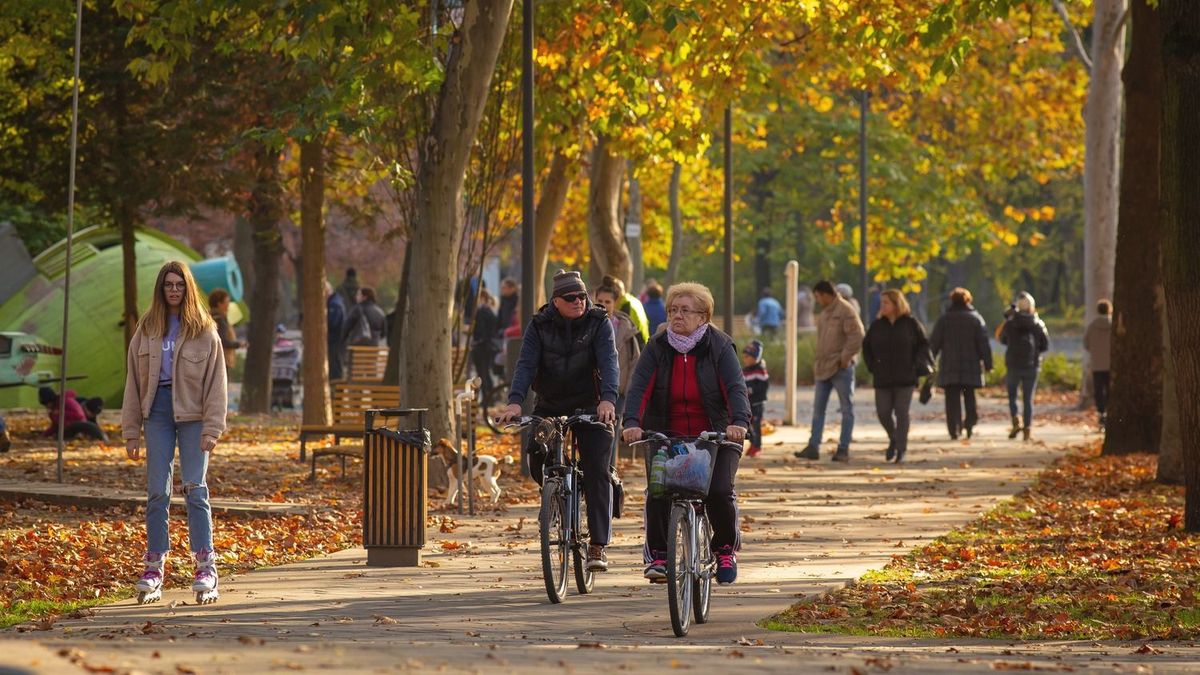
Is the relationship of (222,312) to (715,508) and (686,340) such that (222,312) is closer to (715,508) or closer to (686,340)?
(715,508)

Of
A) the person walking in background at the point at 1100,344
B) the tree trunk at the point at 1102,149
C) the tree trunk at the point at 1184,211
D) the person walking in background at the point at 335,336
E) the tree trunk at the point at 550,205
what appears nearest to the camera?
the tree trunk at the point at 1184,211

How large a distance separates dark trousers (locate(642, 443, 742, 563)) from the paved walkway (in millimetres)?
363

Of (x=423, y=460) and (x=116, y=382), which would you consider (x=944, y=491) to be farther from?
(x=116, y=382)

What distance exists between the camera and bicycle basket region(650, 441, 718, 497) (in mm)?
10117

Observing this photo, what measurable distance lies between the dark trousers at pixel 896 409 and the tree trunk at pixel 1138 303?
2.12 meters

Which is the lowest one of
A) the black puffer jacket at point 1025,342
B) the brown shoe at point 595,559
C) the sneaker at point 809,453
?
the brown shoe at point 595,559

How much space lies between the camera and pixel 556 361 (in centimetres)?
1164

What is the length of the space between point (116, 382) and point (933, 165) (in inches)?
762

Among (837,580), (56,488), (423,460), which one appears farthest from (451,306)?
(837,580)

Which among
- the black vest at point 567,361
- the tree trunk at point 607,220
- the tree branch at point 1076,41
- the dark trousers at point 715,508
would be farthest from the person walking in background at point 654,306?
the dark trousers at point 715,508

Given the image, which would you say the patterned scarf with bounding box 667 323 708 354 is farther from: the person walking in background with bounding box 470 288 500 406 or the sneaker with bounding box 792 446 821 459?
the person walking in background with bounding box 470 288 500 406

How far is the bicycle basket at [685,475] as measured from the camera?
33.2 feet

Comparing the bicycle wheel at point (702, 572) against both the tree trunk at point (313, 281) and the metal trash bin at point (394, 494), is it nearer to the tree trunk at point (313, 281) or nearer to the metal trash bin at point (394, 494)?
the metal trash bin at point (394, 494)

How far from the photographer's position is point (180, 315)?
11133 mm
